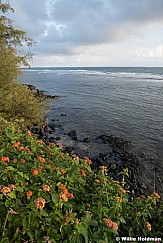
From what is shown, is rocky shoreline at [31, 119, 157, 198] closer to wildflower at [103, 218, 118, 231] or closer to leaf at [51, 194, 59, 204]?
wildflower at [103, 218, 118, 231]

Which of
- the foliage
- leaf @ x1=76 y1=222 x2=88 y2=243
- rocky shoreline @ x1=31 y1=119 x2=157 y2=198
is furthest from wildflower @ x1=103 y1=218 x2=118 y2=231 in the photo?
rocky shoreline @ x1=31 y1=119 x2=157 y2=198

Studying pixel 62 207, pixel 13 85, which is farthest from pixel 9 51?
pixel 62 207

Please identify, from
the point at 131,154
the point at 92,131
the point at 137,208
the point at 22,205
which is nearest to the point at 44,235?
the point at 22,205

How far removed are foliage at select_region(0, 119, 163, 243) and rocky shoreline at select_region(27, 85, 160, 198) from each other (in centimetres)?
846

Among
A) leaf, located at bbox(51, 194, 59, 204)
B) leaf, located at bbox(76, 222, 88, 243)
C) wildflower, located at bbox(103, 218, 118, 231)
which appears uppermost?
leaf, located at bbox(51, 194, 59, 204)

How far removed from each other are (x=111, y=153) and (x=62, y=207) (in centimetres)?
1362

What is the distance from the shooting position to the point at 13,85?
14352 millimetres

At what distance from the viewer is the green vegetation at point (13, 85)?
13297 millimetres

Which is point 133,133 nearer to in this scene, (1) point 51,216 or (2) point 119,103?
(2) point 119,103

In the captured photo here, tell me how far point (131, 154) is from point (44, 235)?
47.0 ft

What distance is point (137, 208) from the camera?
3203 millimetres

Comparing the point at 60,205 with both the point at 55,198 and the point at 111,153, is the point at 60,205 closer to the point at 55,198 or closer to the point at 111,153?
the point at 55,198

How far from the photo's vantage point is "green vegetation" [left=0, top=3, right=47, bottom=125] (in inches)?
523

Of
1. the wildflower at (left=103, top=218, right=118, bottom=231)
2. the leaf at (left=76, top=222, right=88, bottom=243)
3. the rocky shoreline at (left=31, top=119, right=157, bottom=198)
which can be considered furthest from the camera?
the rocky shoreline at (left=31, top=119, right=157, bottom=198)
